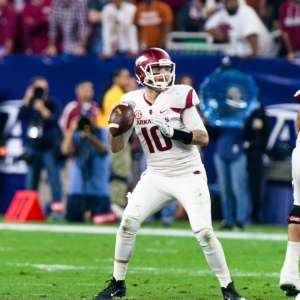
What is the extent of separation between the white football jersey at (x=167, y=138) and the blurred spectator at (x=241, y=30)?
7.17 meters

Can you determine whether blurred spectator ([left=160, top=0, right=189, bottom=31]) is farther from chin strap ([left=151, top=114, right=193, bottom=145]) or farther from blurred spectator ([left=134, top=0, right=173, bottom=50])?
chin strap ([left=151, top=114, right=193, bottom=145])

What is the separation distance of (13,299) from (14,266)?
6.60 feet

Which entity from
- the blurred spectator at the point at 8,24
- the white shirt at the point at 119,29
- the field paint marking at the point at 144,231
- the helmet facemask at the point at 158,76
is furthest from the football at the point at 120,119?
the blurred spectator at the point at 8,24

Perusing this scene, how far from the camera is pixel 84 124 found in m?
12.0

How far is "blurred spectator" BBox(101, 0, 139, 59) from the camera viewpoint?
1394 centimetres

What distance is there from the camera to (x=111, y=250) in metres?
9.37

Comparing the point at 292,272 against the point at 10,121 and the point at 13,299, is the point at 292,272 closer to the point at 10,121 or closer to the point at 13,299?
the point at 13,299

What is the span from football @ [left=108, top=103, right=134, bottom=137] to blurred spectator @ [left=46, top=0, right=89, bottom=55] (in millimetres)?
8364

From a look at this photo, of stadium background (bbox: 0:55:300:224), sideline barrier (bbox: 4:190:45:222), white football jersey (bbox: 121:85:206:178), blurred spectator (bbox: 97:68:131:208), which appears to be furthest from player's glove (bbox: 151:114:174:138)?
stadium background (bbox: 0:55:300:224)

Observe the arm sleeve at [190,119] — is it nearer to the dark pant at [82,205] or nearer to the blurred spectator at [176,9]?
the dark pant at [82,205]

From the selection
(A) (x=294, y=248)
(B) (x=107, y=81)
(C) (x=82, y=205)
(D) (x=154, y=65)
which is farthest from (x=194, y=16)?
(A) (x=294, y=248)

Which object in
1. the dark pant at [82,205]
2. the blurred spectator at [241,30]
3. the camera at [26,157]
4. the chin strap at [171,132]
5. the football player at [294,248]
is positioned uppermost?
the blurred spectator at [241,30]

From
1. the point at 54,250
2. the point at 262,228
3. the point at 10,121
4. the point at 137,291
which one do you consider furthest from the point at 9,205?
the point at 137,291

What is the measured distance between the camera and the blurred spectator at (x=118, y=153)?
12469mm
